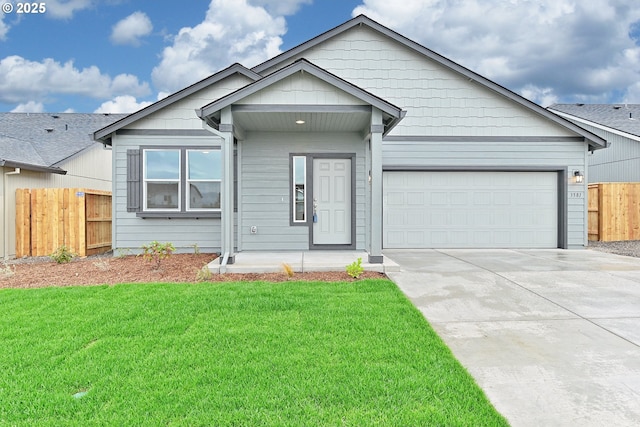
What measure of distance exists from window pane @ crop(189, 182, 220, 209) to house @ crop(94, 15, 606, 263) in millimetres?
36

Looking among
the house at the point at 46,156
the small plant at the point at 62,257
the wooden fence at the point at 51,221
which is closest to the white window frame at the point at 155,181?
the house at the point at 46,156

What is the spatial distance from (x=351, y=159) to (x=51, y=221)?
7.27 m

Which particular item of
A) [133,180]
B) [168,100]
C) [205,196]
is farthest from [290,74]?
[133,180]

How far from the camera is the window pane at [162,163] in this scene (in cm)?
873

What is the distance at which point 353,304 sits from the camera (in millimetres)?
4352

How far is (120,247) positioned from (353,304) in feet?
22.2

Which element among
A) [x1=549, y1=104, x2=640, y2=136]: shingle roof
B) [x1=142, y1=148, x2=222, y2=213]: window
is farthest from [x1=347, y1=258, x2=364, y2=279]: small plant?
[x1=549, y1=104, x2=640, y2=136]: shingle roof

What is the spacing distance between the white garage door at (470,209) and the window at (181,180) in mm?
4374

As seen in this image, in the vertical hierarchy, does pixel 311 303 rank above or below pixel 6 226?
below

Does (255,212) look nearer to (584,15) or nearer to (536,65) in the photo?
(584,15)

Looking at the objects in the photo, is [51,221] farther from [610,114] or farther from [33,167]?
[610,114]

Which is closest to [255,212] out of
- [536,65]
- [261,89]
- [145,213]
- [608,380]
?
[145,213]

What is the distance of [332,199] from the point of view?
341 inches

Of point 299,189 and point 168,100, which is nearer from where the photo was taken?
point 168,100
